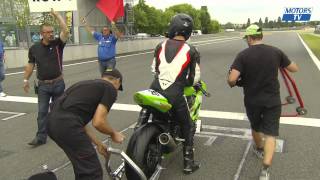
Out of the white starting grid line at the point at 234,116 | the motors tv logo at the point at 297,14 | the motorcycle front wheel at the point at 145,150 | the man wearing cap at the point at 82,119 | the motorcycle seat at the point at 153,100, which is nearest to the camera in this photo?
the man wearing cap at the point at 82,119

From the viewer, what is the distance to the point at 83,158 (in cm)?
380

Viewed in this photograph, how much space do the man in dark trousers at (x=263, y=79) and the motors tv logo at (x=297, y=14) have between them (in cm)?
4701

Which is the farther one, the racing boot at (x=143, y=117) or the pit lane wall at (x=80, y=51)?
the pit lane wall at (x=80, y=51)

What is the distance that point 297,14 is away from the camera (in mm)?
50250

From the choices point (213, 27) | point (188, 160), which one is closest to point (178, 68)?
point (188, 160)

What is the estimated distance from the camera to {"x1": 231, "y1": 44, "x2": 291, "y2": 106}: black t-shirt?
16.1 ft

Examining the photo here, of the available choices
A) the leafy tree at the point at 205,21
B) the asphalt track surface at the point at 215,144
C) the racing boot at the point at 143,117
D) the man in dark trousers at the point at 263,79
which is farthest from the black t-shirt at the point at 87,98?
the leafy tree at the point at 205,21

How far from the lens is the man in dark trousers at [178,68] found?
4.82m

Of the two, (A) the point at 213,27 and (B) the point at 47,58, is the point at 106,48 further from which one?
(A) the point at 213,27

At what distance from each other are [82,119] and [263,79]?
2.28 m

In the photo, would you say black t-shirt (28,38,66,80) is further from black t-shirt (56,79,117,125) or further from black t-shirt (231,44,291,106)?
black t-shirt (231,44,291,106)

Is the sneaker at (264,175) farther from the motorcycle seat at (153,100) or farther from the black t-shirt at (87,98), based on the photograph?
the black t-shirt at (87,98)

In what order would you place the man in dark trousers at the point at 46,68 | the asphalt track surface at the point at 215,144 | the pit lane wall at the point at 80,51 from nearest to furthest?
the asphalt track surface at the point at 215,144
the man in dark trousers at the point at 46,68
the pit lane wall at the point at 80,51

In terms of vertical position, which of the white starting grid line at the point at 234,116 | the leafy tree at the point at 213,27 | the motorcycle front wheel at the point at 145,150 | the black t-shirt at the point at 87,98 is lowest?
the leafy tree at the point at 213,27
